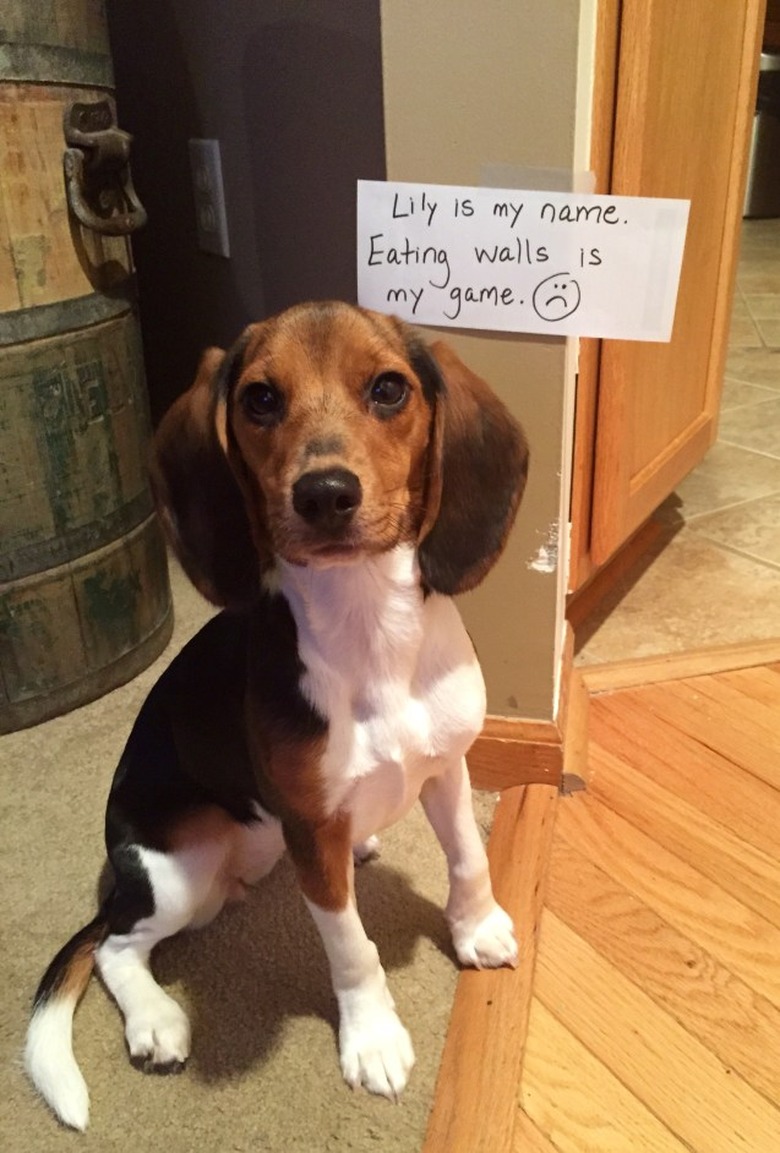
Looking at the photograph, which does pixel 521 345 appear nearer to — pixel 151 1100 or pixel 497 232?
pixel 497 232

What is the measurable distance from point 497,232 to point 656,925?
2.78ft

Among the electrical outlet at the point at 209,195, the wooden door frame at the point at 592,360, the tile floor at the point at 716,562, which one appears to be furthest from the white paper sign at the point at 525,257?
the tile floor at the point at 716,562

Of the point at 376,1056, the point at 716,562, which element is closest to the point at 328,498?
the point at 376,1056

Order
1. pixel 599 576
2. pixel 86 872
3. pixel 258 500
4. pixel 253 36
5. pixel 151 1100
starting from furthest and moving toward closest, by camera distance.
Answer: pixel 599 576
pixel 253 36
pixel 86 872
pixel 151 1100
pixel 258 500

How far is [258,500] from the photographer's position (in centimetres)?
92

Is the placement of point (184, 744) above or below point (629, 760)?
above

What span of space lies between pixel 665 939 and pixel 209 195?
1406 mm

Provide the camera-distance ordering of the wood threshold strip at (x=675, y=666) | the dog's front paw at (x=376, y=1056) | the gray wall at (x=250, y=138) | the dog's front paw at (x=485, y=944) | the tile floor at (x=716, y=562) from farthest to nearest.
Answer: the tile floor at (x=716, y=562), the wood threshold strip at (x=675, y=666), the gray wall at (x=250, y=138), the dog's front paw at (x=485, y=944), the dog's front paw at (x=376, y=1056)

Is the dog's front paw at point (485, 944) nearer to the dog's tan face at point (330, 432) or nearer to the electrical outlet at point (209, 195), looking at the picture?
the dog's tan face at point (330, 432)

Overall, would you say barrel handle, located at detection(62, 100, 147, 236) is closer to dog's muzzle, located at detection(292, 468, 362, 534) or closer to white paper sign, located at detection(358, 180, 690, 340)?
white paper sign, located at detection(358, 180, 690, 340)

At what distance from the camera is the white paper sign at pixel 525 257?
1.08 m

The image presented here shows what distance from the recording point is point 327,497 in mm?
771

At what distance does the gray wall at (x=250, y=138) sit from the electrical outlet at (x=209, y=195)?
0.03 metres

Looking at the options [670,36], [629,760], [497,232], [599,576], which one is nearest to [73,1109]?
[629,760]
